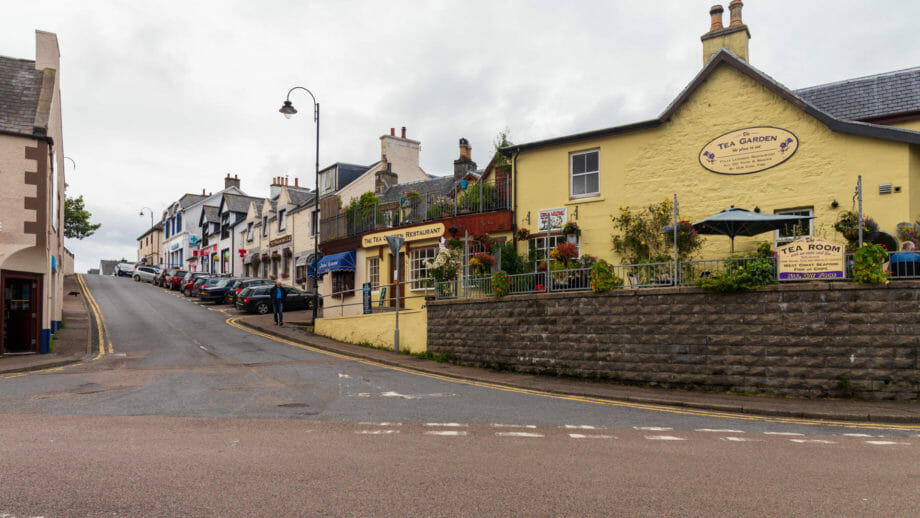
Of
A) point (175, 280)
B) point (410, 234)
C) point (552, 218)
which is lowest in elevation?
point (175, 280)

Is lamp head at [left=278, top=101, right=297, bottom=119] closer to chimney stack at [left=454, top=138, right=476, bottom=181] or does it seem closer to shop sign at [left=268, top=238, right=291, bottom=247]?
chimney stack at [left=454, top=138, right=476, bottom=181]

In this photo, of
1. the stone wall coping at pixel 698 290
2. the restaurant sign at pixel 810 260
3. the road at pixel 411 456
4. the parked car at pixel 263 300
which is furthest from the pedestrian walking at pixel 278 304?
the restaurant sign at pixel 810 260

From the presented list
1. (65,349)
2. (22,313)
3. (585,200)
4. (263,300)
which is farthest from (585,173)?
(263,300)

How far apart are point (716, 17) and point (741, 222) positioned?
28.4 feet

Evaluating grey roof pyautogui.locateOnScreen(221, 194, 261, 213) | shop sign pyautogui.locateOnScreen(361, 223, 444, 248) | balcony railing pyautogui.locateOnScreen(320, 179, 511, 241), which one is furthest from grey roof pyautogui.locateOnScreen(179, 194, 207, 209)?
shop sign pyautogui.locateOnScreen(361, 223, 444, 248)

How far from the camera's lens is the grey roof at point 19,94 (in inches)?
715

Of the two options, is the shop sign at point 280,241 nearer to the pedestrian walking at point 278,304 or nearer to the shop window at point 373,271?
the pedestrian walking at point 278,304

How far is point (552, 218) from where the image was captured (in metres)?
19.8

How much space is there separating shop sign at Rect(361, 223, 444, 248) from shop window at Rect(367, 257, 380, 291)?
0.73m

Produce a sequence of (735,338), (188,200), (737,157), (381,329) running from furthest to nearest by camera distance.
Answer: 1. (188,200)
2. (381,329)
3. (737,157)
4. (735,338)

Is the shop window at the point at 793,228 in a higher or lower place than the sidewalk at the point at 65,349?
higher

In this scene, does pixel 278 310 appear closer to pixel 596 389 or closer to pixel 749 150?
pixel 596 389

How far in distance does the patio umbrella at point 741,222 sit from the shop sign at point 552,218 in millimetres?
5473

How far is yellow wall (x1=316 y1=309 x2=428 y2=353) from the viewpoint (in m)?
18.4
